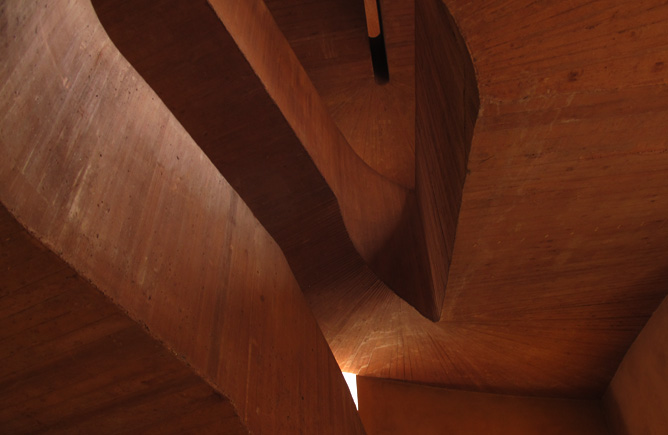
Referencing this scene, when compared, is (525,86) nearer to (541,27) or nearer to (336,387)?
(541,27)

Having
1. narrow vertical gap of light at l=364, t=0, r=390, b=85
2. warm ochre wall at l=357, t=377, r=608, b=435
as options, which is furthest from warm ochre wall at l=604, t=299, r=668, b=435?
narrow vertical gap of light at l=364, t=0, r=390, b=85

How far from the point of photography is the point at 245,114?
4301 millimetres

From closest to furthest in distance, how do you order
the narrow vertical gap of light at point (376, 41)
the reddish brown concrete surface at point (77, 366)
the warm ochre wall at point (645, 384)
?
the reddish brown concrete surface at point (77, 366), the warm ochre wall at point (645, 384), the narrow vertical gap of light at point (376, 41)

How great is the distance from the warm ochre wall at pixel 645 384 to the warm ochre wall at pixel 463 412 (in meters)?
0.40

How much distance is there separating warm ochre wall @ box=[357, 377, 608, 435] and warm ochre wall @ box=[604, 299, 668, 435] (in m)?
0.40

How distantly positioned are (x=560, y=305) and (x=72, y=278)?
11.3 feet

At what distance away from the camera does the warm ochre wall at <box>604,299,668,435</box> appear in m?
4.70

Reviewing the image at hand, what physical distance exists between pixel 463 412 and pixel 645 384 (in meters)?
1.97

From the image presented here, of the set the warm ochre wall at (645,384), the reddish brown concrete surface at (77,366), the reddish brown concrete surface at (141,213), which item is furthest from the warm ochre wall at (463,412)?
the reddish brown concrete surface at (77,366)

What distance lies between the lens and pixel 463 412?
6.51m

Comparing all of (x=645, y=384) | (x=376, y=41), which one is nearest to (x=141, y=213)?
(x=645, y=384)

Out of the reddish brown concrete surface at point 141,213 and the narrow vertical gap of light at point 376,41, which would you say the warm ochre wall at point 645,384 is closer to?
the reddish brown concrete surface at point 141,213

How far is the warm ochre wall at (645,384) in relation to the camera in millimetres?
4695

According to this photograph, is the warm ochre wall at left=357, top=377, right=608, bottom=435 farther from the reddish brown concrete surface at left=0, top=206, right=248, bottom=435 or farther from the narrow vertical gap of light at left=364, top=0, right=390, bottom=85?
the reddish brown concrete surface at left=0, top=206, right=248, bottom=435
